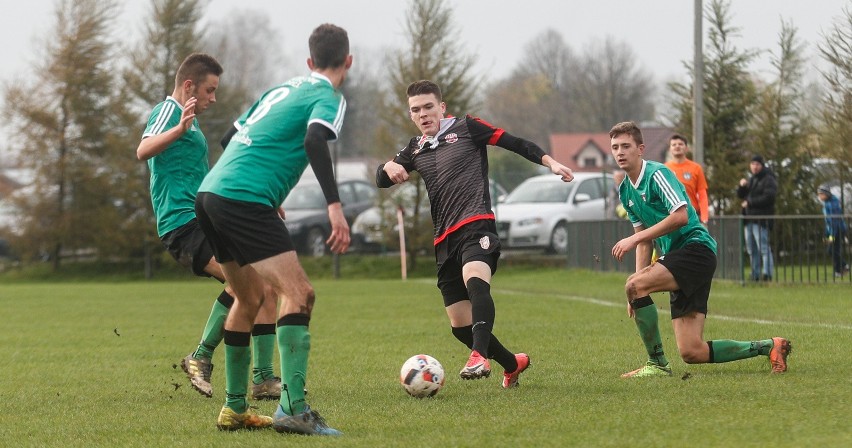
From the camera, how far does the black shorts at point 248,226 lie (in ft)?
19.2

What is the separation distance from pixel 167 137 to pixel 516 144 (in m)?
2.28

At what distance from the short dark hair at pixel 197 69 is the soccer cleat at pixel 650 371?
3.38m

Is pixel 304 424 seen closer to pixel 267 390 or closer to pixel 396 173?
pixel 267 390

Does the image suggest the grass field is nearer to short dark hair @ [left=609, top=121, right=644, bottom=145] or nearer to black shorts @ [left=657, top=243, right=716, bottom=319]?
black shorts @ [left=657, top=243, right=716, bottom=319]

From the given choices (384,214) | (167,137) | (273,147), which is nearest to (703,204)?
(167,137)

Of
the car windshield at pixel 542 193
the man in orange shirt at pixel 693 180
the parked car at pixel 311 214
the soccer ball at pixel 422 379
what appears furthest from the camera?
the parked car at pixel 311 214

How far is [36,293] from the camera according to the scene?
850 inches

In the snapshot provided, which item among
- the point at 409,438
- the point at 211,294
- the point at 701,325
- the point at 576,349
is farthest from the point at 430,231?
the point at 409,438

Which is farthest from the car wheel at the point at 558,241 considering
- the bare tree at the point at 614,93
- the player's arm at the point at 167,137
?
the bare tree at the point at 614,93

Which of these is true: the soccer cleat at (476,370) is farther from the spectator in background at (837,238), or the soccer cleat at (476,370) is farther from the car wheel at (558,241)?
the car wheel at (558,241)

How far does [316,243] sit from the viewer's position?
2842 cm

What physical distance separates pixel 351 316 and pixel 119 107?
1992 centimetres

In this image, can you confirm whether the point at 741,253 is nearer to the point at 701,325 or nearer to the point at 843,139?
the point at 843,139

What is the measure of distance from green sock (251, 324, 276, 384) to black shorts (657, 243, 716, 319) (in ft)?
8.81
